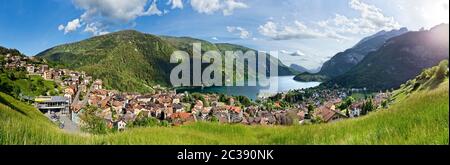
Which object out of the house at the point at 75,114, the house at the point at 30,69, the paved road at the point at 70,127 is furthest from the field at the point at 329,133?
the house at the point at 30,69

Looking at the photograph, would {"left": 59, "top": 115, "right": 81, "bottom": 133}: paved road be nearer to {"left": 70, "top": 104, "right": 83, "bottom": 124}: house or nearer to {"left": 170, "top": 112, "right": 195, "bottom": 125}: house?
{"left": 170, "top": 112, "right": 195, "bottom": 125}: house

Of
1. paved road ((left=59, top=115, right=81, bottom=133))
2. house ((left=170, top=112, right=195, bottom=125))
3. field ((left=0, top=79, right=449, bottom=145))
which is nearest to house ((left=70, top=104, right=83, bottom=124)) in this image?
paved road ((left=59, top=115, right=81, bottom=133))

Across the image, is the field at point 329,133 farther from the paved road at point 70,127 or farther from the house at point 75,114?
the house at point 75,114

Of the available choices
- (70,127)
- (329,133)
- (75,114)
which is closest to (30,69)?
(75,114)

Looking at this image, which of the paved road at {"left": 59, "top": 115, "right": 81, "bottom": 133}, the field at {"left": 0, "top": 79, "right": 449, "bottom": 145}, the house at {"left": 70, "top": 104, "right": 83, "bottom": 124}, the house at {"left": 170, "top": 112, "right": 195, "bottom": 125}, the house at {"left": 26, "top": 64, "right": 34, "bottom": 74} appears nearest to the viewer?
the field at {"left": 0, "top": 79, "right": 449, "bottom": 145}

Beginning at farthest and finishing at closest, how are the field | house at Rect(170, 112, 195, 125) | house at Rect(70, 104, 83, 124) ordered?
house at Rect(70, 104, 83, 124)
house at Rect(170, 112, 195, 125)
the field

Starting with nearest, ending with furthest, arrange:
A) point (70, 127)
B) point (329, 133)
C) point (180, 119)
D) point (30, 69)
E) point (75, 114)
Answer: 1. point (329, 133)
2. point (70, 127)
3. point (180, 119)
4. point (75, 114)
5. point (30, 69)

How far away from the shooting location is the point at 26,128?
5.81 m

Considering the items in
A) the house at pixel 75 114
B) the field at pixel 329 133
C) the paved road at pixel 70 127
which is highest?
the field at pixel 329 133

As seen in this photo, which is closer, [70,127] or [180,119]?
[70,127]

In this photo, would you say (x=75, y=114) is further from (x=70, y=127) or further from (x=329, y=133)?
(x=329, y=133)
